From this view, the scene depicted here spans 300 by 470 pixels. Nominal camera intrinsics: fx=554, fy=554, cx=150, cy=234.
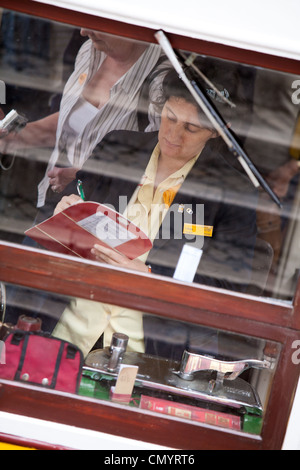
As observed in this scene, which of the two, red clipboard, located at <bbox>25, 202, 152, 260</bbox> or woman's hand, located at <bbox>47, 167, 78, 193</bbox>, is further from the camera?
woman's hand, located at <bbox>47, 167, 78, 193</bbox>

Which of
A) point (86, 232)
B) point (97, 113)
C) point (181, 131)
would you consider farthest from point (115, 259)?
point (97, 113)

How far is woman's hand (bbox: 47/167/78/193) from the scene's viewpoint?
202cm

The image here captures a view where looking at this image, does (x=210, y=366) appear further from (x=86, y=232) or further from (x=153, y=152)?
(x=153, y=152)

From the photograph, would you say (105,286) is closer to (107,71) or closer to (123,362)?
(123,362)

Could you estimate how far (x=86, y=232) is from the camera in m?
1.69

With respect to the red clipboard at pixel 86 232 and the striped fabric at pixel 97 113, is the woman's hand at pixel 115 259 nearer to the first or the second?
the red clipboard at pixel 86 232

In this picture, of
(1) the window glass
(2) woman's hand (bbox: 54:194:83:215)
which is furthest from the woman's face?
(1) the window glass

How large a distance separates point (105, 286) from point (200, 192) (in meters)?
0.54

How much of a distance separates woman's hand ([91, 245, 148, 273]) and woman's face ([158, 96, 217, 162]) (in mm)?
478

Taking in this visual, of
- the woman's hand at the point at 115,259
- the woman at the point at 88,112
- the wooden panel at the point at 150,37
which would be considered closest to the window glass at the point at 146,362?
the woman's hand at the point at 115,259

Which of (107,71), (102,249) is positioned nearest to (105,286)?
(102,249)

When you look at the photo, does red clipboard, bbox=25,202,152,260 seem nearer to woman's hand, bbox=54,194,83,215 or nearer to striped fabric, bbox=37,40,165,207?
woman's hand, bbox=54,194,83,215

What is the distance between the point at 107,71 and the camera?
79.6 inches

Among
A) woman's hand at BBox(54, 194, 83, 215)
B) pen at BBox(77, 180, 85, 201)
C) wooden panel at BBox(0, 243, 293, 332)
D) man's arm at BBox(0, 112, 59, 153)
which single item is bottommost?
wooden panel at BBox(0, 243, 293, 332)
